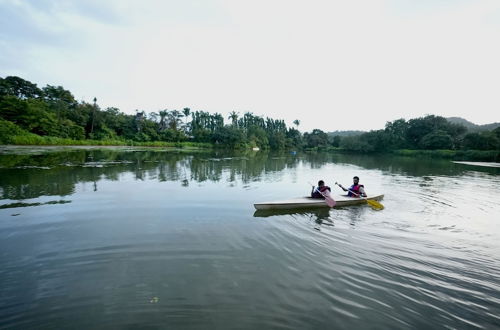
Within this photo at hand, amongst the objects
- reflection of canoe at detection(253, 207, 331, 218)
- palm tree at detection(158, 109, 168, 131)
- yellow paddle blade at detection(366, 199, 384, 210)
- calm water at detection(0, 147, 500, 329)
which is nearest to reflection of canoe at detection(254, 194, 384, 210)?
reflection of canoe at detection(253, 207, 331, 218)

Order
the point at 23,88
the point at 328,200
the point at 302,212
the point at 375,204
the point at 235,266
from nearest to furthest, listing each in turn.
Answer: the point at 235,266 → the point at 302,212 → the point at 328,200 → the point at 375,204 → the point at 23,88

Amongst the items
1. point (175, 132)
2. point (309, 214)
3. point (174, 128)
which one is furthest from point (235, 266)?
point (174, 128)

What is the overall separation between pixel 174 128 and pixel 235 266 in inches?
2970

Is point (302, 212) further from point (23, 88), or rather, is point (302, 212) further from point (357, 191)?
point (23, 88)

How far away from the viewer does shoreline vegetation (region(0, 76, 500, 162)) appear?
41188mm

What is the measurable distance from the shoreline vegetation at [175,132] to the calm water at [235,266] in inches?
1571

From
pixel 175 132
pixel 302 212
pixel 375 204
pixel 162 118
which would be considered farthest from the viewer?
pixel 162 118

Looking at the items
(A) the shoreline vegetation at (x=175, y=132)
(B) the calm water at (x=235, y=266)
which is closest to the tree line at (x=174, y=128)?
(A) the shoreline vegetation at (x=175, y=132)

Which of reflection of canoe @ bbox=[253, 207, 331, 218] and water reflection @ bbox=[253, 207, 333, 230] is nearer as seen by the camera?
water reflection @ bbox=[253, 207, 333, 230]

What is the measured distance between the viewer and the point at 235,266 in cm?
509

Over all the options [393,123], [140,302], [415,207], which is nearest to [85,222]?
[140,302]

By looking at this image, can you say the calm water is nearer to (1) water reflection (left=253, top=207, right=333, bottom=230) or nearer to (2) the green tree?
(1) water reflection (left=253, top=207, right=333, bottom=230)

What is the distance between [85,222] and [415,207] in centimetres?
1226

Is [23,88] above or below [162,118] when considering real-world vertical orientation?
above
